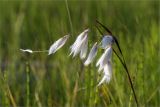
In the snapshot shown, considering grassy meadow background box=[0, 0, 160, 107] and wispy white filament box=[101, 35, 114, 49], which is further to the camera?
grassy meadow background box=[0, 0, 160, 107]

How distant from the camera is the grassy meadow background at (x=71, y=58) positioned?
2098mm

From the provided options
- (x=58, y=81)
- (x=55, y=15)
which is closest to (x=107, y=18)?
(x=55, y=15)

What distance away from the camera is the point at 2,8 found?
548cm

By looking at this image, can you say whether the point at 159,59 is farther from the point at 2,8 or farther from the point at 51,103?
the point at 2,8

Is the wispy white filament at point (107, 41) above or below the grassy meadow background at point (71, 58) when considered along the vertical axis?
above

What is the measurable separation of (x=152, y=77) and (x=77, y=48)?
1.56 meters

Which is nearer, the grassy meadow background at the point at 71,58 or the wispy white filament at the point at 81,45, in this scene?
the wispy white filament at the point at 81,45

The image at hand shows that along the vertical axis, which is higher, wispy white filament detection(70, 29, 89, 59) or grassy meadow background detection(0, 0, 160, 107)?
wispy white filament detection(70, 29, 89, 59)

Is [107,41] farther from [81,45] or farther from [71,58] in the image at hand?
[71,58]

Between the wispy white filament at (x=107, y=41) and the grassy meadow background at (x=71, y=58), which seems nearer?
the wispy white filament at (x=107, y=41)

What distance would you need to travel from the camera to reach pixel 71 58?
3.33m

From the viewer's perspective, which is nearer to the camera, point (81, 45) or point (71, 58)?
point (81, 45)

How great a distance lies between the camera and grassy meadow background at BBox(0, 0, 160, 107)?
2098 mm

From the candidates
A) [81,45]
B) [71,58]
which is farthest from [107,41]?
[71,58]
